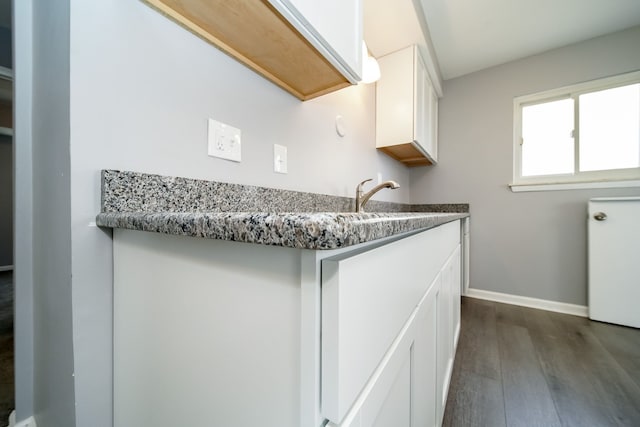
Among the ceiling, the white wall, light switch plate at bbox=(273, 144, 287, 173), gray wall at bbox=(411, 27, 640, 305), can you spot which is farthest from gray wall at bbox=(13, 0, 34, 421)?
gray wall at bbox=(411, 27, 640, 305)

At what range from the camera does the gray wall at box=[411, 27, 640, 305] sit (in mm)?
1831

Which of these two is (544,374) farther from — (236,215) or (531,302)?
(236,215)

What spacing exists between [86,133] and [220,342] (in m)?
0.51

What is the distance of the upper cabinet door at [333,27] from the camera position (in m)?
0.61

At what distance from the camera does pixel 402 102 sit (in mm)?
1692

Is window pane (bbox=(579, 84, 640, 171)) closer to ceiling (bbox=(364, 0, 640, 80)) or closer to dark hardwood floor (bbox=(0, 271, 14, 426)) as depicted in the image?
ceiling (bbox=(364, 0, 640, 80))

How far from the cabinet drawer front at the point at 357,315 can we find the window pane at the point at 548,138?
7.82 ft

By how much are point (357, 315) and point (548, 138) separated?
2.69 m

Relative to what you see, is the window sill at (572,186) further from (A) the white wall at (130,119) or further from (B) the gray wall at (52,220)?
(B) the gray wall at (52,220)

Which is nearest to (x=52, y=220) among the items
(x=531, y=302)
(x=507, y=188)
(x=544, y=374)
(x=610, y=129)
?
(x=544, y=374)

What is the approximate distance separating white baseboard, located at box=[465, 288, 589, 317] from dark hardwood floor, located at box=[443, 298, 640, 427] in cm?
9

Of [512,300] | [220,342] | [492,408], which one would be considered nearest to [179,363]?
[220,342]

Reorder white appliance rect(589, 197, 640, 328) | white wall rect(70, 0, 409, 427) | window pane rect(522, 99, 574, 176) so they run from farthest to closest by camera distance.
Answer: window pane rect(522, 99, 574, 176)
white appliance rect(589, 197, 640, 328)
white wall rect(70, 0, 409, 427)

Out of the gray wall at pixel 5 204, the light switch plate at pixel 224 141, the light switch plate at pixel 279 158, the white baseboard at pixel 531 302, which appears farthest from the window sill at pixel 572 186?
the gray wall at pixel 5 204
